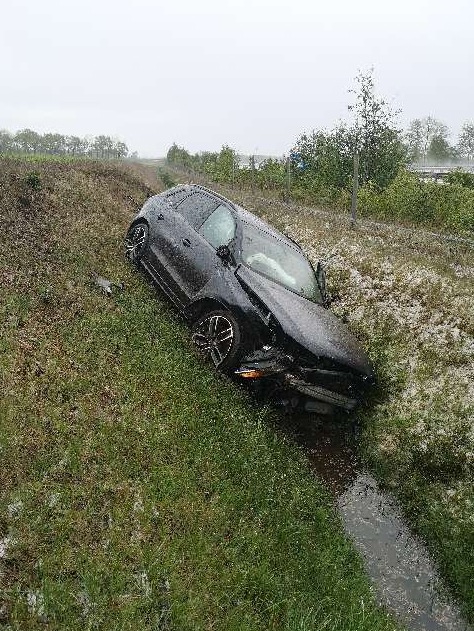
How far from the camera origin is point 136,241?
29.1 ft

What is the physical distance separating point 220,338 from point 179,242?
1869 millimetres

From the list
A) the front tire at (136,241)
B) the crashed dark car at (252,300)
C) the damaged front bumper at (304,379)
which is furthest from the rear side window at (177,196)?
the damaged front bumper at (304,379)

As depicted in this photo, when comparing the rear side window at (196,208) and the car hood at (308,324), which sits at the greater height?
the rear side window at (196,208)

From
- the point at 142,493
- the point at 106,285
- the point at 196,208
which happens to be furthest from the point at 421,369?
the point at 106,285

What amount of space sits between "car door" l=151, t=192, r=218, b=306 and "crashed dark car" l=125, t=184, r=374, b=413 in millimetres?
16

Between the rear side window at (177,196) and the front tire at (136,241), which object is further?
the rear side window at (177,196)

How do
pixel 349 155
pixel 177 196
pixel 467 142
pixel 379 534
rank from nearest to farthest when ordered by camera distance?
pixel 379 534
pixel 177 196
pixel 349 155
pixel 467 142

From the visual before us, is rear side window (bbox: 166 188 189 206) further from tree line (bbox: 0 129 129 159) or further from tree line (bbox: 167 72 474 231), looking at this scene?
→ tree line (bbox: 0 129 129 159)

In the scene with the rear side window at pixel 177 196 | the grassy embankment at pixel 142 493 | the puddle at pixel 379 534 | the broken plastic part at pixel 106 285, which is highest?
the rear side window at pixel 177 196

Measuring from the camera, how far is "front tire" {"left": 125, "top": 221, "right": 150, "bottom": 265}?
8477mm

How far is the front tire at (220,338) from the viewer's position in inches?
254

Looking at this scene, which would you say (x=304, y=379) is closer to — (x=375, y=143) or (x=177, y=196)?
(x=177, y=196)

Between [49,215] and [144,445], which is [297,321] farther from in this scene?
[49,215]

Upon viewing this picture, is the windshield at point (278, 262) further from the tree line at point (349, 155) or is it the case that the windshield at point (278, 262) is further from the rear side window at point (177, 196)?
the tree line at point (349, 155)
